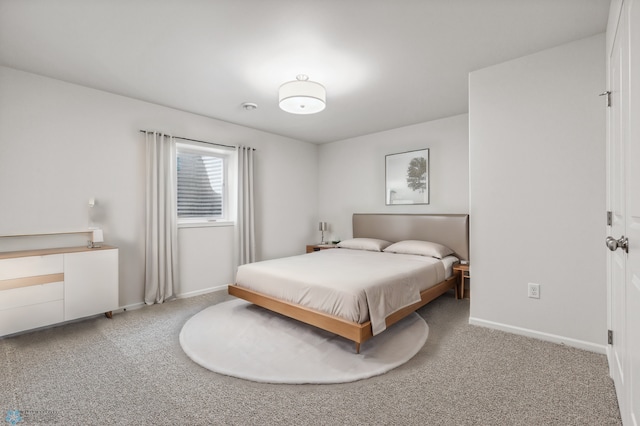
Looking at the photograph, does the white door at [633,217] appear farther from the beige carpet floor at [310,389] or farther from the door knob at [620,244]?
the beige carpet floor at [310,389]

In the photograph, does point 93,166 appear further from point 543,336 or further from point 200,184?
point 543,336

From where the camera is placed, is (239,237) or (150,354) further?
(239,237)

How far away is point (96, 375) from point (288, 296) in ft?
4.91

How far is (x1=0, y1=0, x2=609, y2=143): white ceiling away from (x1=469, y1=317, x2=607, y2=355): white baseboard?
2.42 meters

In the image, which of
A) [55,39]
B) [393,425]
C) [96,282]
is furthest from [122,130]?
[393,425]

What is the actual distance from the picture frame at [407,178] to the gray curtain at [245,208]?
2249mm

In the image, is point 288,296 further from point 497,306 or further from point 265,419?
point 497,306

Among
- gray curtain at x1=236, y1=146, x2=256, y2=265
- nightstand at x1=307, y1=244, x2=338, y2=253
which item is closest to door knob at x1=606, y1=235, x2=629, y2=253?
nightstand at x1=307, y1=244, x2=338, y2=253

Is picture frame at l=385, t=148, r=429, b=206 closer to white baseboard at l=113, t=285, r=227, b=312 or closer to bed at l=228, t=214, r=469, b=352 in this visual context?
bed at l=228, t=214, r=469, b=352

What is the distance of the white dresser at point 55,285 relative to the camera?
2520 millimetres

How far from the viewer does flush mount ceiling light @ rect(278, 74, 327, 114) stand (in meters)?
2.69

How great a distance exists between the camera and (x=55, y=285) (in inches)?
108

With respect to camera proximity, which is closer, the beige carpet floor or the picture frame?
the beige carpet floor

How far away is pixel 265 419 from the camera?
5.20 ft
